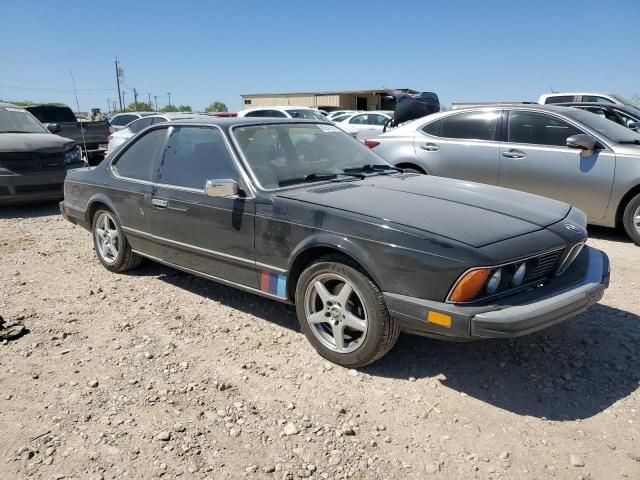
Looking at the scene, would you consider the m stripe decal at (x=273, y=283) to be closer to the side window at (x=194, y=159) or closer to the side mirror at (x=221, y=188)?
the side mirror at (x=221, y=188)

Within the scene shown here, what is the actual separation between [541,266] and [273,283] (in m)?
1.69

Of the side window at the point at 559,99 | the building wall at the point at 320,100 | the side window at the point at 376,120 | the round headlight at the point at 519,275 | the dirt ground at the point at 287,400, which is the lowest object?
the dirt ground at the point at 287,400

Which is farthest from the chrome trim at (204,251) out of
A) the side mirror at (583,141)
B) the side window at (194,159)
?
the side mirror at (583,141)

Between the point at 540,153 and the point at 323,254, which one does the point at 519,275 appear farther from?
the point at 540,153

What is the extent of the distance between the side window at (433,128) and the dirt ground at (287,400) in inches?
133

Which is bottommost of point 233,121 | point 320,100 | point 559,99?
point 233,121

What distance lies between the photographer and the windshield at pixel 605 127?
20.1ft

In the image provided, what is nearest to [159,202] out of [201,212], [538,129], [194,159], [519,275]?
[194,159]

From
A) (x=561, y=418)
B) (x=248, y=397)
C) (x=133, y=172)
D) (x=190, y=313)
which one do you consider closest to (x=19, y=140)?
(x=133, y=172)

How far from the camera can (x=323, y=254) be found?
330 cm

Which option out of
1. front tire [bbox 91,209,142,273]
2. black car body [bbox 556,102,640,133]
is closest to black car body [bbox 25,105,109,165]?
front tire [bbox 91,209,142,273]

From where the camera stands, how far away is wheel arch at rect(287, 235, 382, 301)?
2971 mm

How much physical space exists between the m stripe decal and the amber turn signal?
1193 millimetres

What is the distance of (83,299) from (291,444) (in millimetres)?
2796
